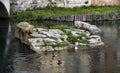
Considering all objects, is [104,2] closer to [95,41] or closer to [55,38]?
[95,41]

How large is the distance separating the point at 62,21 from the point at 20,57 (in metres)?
26.9

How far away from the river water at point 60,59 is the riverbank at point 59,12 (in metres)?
19.0

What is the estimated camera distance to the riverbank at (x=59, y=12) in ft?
221

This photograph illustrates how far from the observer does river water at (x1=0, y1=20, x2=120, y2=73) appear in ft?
114

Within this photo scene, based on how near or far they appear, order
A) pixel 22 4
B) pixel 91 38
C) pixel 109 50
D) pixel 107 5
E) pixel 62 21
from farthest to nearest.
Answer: pixel 107 5 < pixel 22 4 < pixel 62 21 < pixel 91 38 < pixel 109 50

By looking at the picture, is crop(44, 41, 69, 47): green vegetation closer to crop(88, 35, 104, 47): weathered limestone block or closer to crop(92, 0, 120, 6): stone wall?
crop(88, 35, 104, 47): weathered limestone block

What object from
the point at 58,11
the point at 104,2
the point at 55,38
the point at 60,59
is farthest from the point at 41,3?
the point at 60,59

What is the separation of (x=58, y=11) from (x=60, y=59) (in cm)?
3214

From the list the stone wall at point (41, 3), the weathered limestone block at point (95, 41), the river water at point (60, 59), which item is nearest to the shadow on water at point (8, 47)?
the river water at point (60, 59)

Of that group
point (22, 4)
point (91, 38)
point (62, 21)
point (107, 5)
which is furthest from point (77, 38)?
point (107, 5)

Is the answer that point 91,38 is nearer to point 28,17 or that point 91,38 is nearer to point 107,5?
point 28,17

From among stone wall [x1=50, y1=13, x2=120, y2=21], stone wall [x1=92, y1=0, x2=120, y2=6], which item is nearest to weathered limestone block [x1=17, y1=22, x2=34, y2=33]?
stone wall [x1=50, y1=13, x2=120, y2=21]

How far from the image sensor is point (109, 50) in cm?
4278

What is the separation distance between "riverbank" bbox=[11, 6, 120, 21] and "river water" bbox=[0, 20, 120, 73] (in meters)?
19.0
